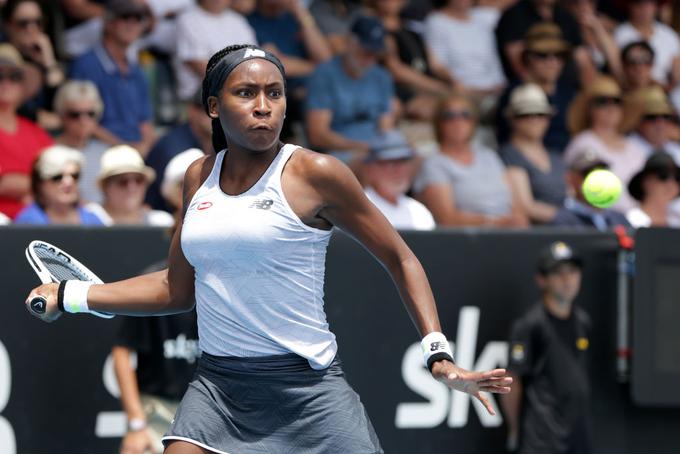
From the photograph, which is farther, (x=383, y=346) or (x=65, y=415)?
(x=383, y=346)

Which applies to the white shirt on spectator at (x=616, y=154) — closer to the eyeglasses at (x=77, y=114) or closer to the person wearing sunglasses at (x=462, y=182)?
the person wearing sunglasses at (x=462, y=182)

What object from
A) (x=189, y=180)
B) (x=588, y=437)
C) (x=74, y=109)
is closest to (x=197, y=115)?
(x=74, y=109)

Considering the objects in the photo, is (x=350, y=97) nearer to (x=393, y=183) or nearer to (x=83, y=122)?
(x=393, y=183)

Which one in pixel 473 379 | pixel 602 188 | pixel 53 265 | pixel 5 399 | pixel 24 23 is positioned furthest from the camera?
pixel 24 23

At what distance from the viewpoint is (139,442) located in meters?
5.93

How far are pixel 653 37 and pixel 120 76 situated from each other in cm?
490

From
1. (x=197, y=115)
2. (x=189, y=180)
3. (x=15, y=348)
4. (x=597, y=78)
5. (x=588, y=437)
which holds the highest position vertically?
(x=597, y=78)

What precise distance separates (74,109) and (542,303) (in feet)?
9.67

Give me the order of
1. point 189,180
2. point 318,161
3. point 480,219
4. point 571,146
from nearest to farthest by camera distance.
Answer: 1. point 318,161
2. point 189,180
3. point 480,219
4. point 571,146

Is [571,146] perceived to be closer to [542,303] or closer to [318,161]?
[542,303]

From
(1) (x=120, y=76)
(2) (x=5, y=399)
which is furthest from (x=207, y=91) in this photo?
(1) (x=120, y=76)

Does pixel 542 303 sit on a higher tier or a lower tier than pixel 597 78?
lower

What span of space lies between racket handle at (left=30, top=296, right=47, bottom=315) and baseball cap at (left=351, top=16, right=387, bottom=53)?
4.74 m

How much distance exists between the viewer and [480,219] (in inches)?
322
